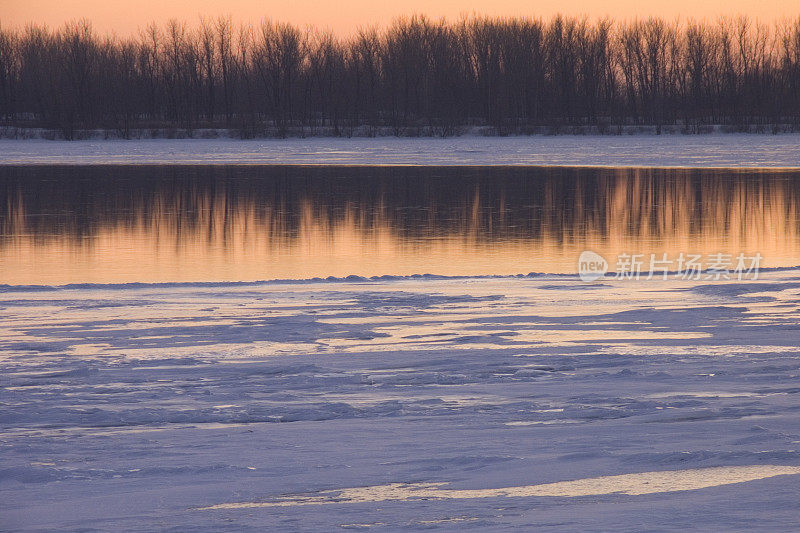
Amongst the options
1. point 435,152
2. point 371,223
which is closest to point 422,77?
point 435,152

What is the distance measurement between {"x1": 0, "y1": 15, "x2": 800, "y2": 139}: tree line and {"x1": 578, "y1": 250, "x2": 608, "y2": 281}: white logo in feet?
179

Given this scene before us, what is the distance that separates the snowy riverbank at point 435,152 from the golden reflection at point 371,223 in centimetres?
649

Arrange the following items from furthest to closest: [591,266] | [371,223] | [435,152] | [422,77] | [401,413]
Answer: [422,77], [435,152], [371,223], [591,266], [401,413]

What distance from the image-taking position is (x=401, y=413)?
4578mm

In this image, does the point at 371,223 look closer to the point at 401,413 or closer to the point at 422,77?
the point at 401,413

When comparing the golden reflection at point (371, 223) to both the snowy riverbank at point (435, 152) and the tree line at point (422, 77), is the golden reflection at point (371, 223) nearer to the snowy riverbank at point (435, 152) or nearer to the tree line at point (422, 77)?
the snowy riverbank at point (435, 152)

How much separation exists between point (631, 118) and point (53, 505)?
65.9m

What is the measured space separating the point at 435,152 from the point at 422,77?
115ft

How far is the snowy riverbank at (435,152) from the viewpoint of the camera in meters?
30.0

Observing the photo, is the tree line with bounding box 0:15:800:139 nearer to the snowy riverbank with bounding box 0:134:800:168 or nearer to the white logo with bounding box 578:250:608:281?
the snowy riverbank with bounding box 0:134:800:168

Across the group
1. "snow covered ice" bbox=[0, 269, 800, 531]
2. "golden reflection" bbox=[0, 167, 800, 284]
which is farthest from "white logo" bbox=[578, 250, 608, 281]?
"snow covered ice" bbox=[0, 269, 800, 531]

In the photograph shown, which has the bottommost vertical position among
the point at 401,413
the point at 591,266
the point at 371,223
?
the point at 401,413

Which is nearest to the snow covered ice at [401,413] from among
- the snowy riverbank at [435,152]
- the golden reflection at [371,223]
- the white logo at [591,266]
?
the white logo at [591,266]

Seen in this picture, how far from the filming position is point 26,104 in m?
71.9
